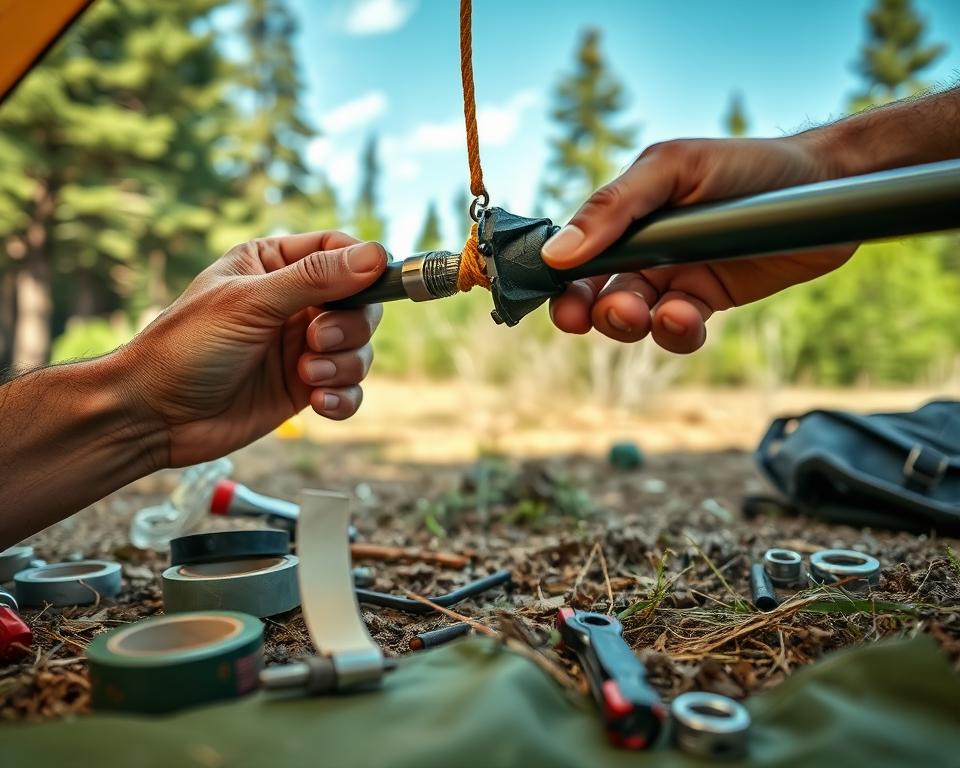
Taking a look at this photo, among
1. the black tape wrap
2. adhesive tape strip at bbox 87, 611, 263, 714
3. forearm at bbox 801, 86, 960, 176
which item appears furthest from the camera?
forearm at bbox 801, 86, 960, 176

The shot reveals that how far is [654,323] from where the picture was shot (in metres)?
1.55

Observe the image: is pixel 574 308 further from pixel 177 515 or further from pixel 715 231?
pixel 177 515

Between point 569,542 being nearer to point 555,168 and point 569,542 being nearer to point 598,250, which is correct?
point 598,250

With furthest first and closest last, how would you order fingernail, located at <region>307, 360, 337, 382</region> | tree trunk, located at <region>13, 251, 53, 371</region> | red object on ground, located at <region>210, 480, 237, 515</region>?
1. tree trunk, located at <region>13, 251, 53, 371</region>
2. red object on ground, located at <region>210, 480, 237, 515</region>
3. fingernail, located at <region>307, 360, 337, 382</region>

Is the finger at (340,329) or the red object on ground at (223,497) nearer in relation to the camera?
the finger at (340,329)

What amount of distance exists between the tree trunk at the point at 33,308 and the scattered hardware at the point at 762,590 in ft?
51.4

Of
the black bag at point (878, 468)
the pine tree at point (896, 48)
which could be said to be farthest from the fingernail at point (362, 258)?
the pine tree at point (896, 48)

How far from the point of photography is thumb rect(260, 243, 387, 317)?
4.91 ft

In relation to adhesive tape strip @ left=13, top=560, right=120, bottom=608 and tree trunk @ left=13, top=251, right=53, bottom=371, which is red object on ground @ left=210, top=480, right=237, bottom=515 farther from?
tree trunk @ left=13, top=251, right=53, bottom=371

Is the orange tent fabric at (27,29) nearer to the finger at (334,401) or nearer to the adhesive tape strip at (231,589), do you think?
the finger at (334,401)

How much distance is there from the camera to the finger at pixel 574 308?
5.17ft

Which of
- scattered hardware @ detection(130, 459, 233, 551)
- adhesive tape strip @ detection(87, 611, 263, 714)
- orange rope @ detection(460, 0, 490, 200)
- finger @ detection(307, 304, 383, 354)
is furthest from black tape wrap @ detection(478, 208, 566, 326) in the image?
scattered hardware @ detection(130, 459, 233, 551)

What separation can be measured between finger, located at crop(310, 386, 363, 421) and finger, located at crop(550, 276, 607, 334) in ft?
1.98

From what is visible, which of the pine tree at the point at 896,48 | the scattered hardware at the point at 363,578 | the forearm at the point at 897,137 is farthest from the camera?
the pine tree at the point at 896,48
